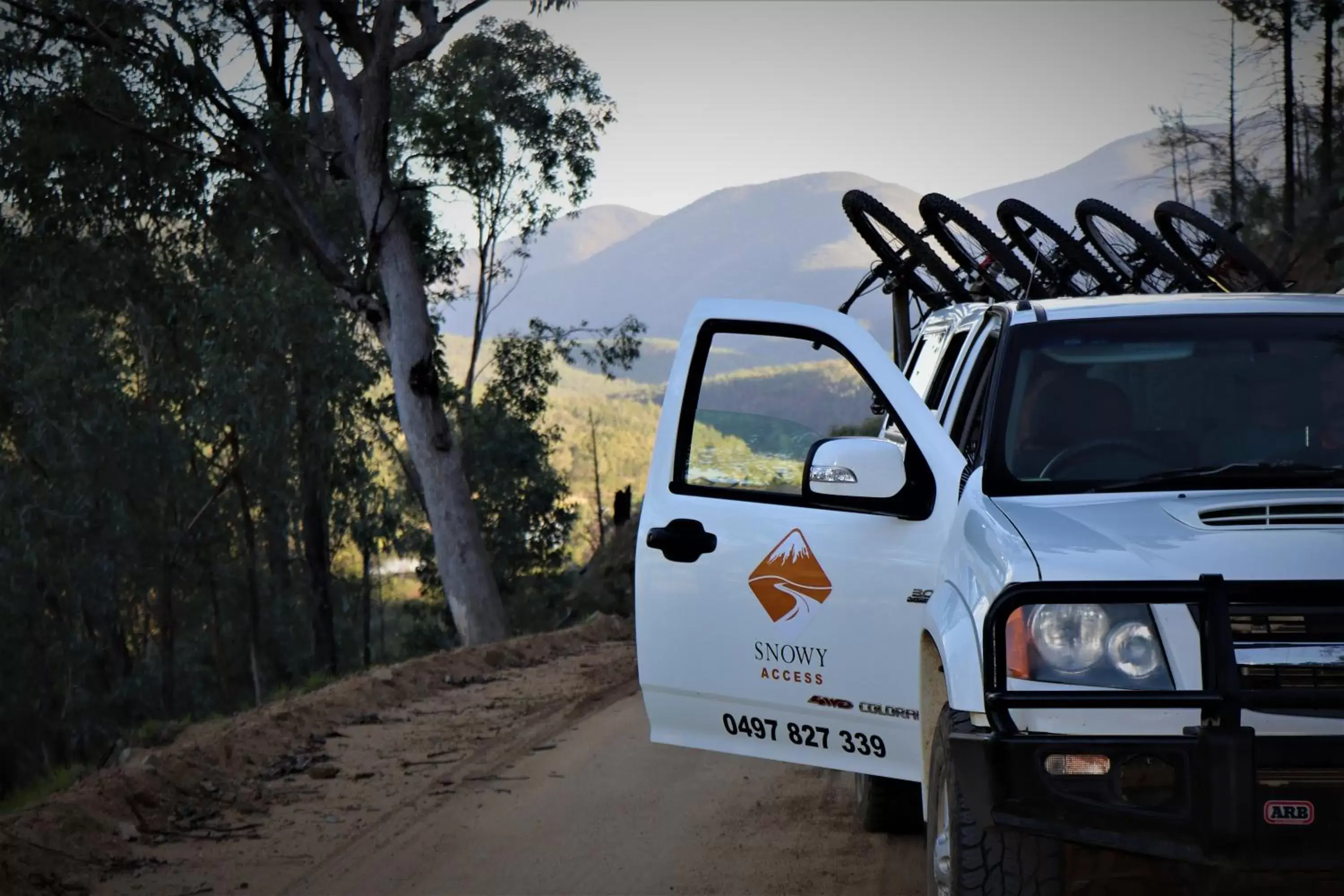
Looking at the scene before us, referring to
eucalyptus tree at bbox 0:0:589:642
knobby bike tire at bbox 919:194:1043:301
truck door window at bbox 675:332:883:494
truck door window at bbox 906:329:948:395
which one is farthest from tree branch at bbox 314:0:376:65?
truck door window at bbox 675:332:883:494

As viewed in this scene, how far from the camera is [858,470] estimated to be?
4.44 m

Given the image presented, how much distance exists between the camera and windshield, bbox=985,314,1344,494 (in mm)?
4391

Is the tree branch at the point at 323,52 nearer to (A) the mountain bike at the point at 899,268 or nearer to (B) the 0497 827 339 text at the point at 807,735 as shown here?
(A) the mountain bike at the point at 899,268

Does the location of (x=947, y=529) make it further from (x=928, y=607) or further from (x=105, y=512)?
(x=105, y=512)

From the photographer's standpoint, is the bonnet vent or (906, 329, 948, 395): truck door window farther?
(906, 329, 948, 395): truck door window

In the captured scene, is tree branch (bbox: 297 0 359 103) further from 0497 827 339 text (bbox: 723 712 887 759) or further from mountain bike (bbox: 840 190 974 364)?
0497 827 339 text (bbox: 723 712 887 759)

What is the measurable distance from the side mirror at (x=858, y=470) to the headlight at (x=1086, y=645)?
960 mm

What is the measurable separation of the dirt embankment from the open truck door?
2.11 meters

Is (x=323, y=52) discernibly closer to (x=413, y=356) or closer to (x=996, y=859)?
(x=413, y=356)

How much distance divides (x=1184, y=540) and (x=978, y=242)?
5.52 metres

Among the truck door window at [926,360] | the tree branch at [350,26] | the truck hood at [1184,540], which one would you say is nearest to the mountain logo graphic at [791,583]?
the truck hood at [1184,540]

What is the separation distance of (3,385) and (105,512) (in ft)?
10.7

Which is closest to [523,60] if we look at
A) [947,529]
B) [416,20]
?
[416,20]

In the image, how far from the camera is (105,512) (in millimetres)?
28719
